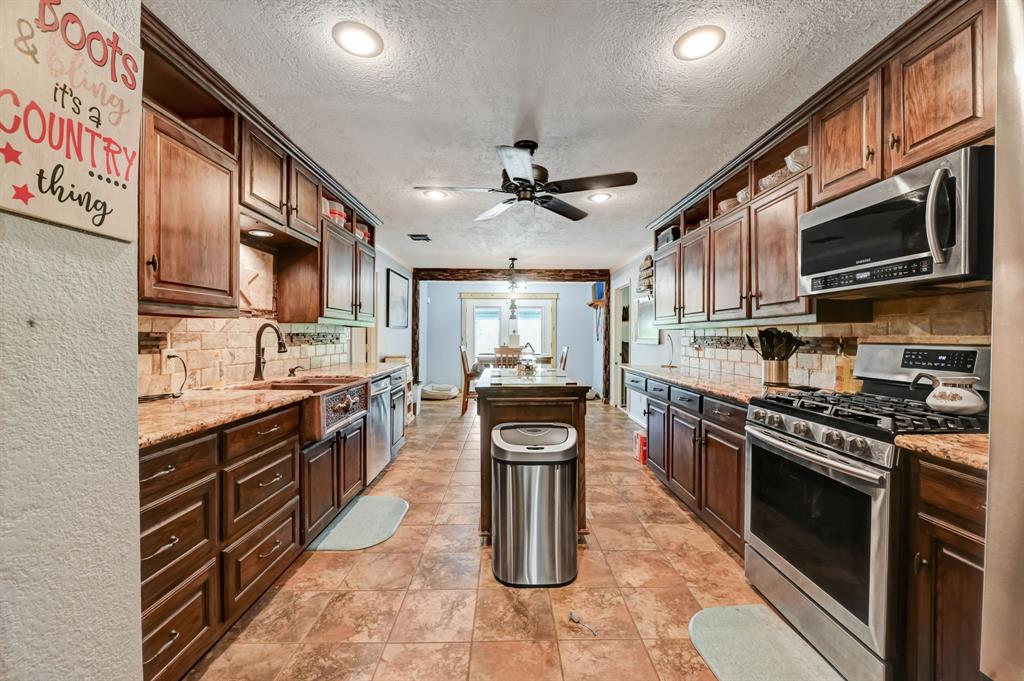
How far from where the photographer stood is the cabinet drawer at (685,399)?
2718 millimetres

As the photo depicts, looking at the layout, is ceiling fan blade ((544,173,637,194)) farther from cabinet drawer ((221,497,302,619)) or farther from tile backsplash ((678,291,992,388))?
cabinet drawer ((221,497,302,619))

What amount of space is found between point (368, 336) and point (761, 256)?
4.21 meters

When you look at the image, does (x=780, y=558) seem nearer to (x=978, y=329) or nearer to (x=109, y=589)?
(x=978, y=329)

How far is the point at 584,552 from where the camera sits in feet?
7.99

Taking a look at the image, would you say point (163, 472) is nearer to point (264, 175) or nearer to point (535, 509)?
point (535, 509)

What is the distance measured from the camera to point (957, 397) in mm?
1496

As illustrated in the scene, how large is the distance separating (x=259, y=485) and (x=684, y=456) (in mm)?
2518

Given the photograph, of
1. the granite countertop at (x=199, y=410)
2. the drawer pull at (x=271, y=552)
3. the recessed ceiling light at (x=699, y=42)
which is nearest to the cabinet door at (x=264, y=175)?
the granite countertop at (x=199, y=410)

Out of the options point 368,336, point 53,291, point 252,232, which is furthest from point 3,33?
point 368,336

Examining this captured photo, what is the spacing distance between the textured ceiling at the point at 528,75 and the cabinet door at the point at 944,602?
1.77 m

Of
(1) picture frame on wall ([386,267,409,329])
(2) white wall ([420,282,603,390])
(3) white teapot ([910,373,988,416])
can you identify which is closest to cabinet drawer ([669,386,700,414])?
(3) white teapot ([910,373,988,416])

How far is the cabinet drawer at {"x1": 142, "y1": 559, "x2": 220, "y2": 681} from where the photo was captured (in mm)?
1328

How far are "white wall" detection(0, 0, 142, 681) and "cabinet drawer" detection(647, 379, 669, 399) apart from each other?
10.0 ft

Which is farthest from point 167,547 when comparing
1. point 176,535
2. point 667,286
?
point 667,286
